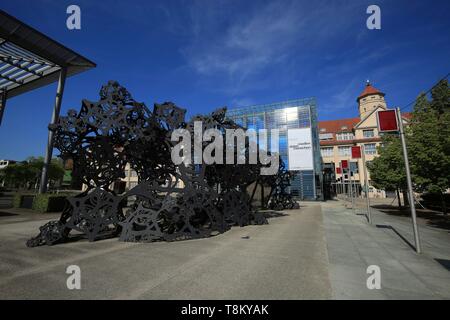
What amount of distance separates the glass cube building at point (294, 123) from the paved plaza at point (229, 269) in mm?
33002

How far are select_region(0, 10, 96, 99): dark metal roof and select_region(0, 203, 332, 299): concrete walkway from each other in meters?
18.8

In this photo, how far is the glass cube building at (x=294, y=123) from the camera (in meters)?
41.9

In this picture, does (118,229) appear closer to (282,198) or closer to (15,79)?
(282,198)

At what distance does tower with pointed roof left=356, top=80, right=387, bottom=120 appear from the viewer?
5524 centimetres

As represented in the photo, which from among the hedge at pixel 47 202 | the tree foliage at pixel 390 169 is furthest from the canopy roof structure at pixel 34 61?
the tree foliage at pixel 390 169

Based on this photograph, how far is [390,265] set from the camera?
5770mm

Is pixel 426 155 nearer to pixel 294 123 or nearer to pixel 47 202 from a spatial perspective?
pixel 47 202

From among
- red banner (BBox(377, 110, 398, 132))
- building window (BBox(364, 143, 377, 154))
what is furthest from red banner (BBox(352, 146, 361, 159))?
building window (BBox(364, 143, 377, 154))

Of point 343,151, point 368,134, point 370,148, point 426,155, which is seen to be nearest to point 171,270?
point 426,155

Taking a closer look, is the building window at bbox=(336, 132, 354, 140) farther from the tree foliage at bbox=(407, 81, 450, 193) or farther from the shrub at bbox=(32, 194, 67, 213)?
the shrub at bbox=(32, 194, 67, 213)

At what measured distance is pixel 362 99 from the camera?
190 ft

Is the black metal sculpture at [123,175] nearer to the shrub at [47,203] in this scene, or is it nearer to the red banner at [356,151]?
the red banner at [356,151]
